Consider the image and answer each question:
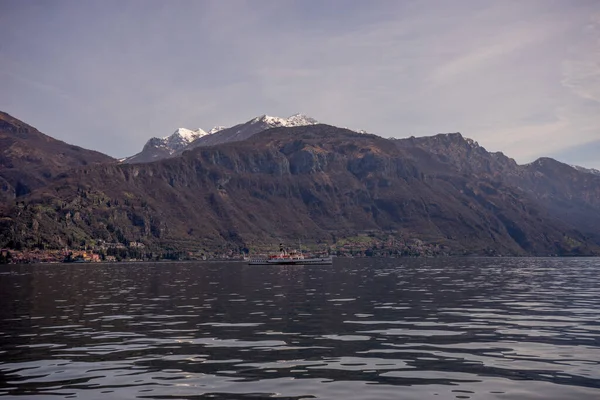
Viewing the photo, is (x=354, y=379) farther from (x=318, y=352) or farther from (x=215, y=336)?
(x=215, y=336)

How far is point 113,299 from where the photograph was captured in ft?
297

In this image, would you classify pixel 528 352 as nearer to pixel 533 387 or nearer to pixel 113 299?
pixel 533 387

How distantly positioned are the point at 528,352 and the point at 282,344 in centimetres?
1736

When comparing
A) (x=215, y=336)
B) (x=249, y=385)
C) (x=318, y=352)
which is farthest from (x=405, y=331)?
(x=249, y=385)

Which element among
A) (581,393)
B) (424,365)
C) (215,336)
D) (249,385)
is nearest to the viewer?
(581,393)

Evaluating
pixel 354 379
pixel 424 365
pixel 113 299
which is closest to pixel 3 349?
pixel 354 379

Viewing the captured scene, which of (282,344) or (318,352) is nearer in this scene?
(318,352)

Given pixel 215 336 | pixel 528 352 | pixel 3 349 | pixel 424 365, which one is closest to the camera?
pixel 424 365

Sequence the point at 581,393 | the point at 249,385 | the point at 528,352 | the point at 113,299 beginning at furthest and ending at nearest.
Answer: the point at 113,299, the point at 528,352, the point at 249,385, the point at 581,393

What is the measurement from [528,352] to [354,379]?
15.0 meters

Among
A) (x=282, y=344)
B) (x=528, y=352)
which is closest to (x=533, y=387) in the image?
(x=528, y=352)

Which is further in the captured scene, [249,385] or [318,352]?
[318,352]

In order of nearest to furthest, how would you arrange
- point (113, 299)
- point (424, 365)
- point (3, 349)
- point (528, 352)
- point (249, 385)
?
point (249, 385) → point (424, 365) → point (528, 352) → point (3, 349) → point (113, 299)

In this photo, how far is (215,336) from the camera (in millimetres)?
Result: 49594
